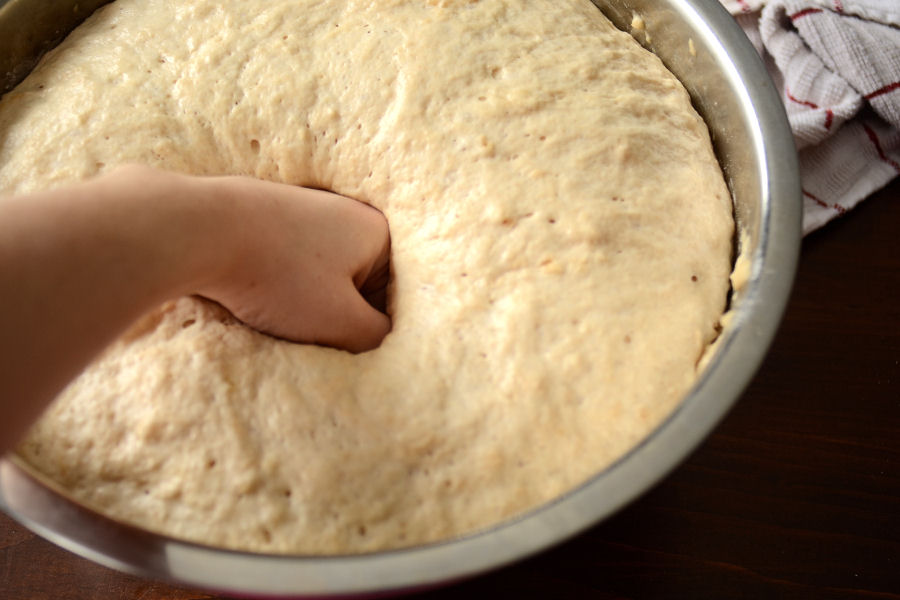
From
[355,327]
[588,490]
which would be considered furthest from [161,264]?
[588,490]

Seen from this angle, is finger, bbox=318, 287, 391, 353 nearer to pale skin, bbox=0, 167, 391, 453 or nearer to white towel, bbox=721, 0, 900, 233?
pale skin, bbox=0, 167, 391, 453

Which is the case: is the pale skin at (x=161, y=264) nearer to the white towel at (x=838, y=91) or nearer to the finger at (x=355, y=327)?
the finger at (x=355, y=327)

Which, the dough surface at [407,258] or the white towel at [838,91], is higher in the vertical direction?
the dough surface at [407,258]

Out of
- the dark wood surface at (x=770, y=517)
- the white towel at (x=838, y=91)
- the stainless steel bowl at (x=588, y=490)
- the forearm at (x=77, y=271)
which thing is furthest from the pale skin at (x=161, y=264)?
the white towel at (x=838, y=91)

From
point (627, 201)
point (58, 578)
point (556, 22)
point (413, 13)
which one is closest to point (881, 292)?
point (627, 201)

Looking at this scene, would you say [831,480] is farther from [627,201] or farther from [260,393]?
[260,393]

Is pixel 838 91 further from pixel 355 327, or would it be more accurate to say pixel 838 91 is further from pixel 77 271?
pixel 77 271

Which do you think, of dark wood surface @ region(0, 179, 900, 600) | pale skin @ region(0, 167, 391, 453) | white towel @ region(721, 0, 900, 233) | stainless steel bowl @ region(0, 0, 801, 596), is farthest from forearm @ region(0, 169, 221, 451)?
white towel @ region(721, 0, 900, 233)
